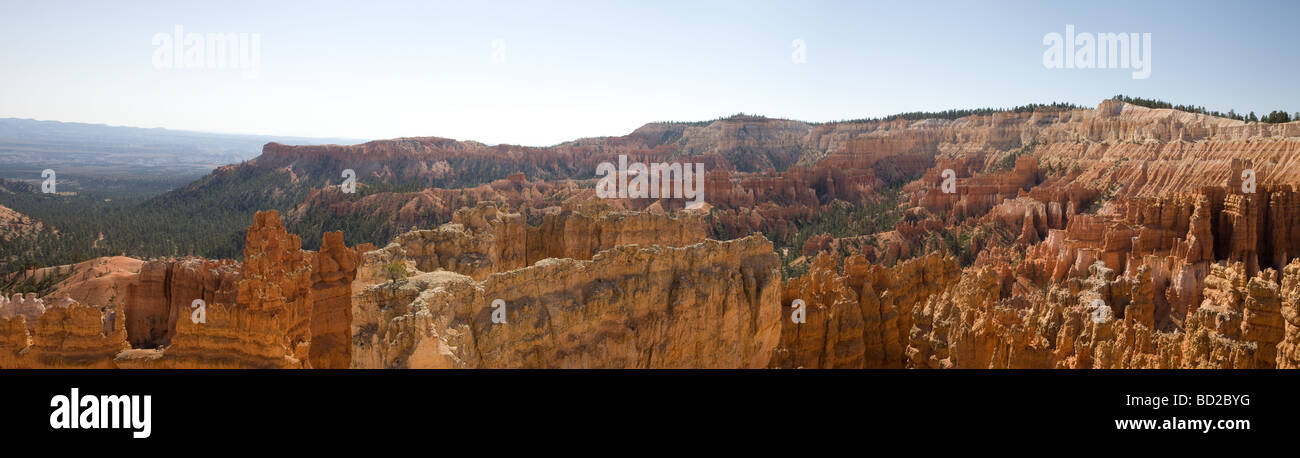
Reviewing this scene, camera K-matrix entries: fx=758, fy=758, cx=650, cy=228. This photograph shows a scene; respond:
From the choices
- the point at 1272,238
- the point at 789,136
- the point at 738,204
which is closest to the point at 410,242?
the point at 1272,238

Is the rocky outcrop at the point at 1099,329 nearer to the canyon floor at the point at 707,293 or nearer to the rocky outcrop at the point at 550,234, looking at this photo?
the canyon floor at the point at 707,293

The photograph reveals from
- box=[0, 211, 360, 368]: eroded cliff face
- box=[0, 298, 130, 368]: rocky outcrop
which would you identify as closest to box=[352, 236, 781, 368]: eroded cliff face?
box=[0, 211, 360, 368]: eroded cliff face

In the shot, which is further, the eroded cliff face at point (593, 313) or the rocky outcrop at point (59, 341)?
the eroded cliff face at point (593, 313)

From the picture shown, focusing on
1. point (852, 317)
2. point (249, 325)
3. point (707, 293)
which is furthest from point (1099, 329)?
point (249, 325)

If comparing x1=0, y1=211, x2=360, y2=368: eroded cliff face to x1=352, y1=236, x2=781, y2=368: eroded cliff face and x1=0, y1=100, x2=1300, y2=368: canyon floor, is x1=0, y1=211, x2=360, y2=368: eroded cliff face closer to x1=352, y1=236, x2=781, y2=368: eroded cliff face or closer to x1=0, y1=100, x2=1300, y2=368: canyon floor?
x1=0, y1=100, x2=1300, y2=368: canyon floor

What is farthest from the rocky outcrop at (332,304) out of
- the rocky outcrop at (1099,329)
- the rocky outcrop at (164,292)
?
the rocky outcrop at (1099,329)

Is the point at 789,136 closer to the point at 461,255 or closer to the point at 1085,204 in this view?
the point at 1085,204

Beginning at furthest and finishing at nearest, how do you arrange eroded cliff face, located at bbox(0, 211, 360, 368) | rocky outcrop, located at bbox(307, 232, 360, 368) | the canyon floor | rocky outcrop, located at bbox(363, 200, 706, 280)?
rocky outcrop, located at bbox(363, 200, 706, 280) < rocky outcrop, located at bbox(307, 232, 360, 368) < the canyon floor < eroded cliff face, located at bbox(0, 211, 360, 368)

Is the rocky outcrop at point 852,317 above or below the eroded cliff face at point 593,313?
below

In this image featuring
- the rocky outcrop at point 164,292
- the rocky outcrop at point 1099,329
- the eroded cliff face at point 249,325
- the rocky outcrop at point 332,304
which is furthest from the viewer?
the rocky outcrop at point 164,292
